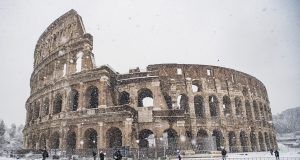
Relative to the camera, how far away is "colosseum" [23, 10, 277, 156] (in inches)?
786

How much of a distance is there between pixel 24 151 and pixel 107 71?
27.4 ft

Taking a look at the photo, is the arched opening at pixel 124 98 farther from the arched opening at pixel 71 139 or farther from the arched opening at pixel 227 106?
the arched opening at pixel 227 106

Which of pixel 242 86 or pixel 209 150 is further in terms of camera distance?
pixel 242 86

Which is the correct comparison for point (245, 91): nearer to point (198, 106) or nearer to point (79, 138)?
point (198, 106)

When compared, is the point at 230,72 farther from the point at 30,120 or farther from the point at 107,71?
the point at 30,120

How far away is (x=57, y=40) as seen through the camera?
86.3 ft

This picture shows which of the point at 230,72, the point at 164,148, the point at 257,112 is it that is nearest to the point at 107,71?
the point at 164,148

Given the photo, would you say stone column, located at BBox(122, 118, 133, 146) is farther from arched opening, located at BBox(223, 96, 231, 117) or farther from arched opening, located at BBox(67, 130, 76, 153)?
arched opening, located at BBox(223, 96, 231, 117)

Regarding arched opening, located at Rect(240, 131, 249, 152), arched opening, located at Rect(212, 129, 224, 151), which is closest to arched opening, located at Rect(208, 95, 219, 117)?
arched opening, located at Rect(212, 129, 224, 151)

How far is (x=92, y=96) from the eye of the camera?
2359cm

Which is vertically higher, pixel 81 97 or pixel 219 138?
pixel 81 97

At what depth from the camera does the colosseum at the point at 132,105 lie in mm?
19969

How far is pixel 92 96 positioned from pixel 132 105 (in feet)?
12.8

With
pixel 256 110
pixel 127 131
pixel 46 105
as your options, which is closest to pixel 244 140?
pixel 256 110
